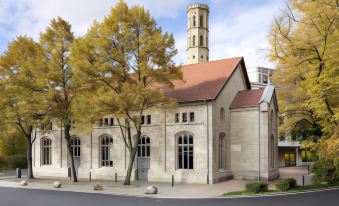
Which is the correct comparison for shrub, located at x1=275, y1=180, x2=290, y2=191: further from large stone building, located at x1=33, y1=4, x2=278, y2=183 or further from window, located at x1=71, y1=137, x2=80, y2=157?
window, located at x1=71, y1=137, x2=80, y2=157

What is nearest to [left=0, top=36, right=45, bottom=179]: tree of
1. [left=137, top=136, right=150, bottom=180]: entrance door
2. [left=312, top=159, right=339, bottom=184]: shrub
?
[left=137, top=136, right=150, bottom=180]: entrance door

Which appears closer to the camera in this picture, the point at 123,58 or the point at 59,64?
the point at 123,58

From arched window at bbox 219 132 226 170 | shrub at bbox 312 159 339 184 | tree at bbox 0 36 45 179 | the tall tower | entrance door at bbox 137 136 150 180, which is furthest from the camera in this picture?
the tall tower

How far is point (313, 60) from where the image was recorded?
2792 centimetres

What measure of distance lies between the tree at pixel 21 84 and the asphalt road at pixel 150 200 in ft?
33.4

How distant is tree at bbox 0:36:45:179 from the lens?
32656 mm

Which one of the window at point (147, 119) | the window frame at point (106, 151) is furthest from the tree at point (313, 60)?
the window frame at point (106, 151)

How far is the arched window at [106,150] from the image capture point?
1441 inches

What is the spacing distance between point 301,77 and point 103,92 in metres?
17.4

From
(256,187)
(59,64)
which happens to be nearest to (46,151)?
(59,64)

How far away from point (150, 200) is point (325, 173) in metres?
14.5

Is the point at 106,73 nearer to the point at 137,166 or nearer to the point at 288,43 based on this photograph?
the point at 137,166

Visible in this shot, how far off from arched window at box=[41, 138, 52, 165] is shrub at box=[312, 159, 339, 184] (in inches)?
1120

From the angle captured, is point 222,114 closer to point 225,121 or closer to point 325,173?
point 225,121
